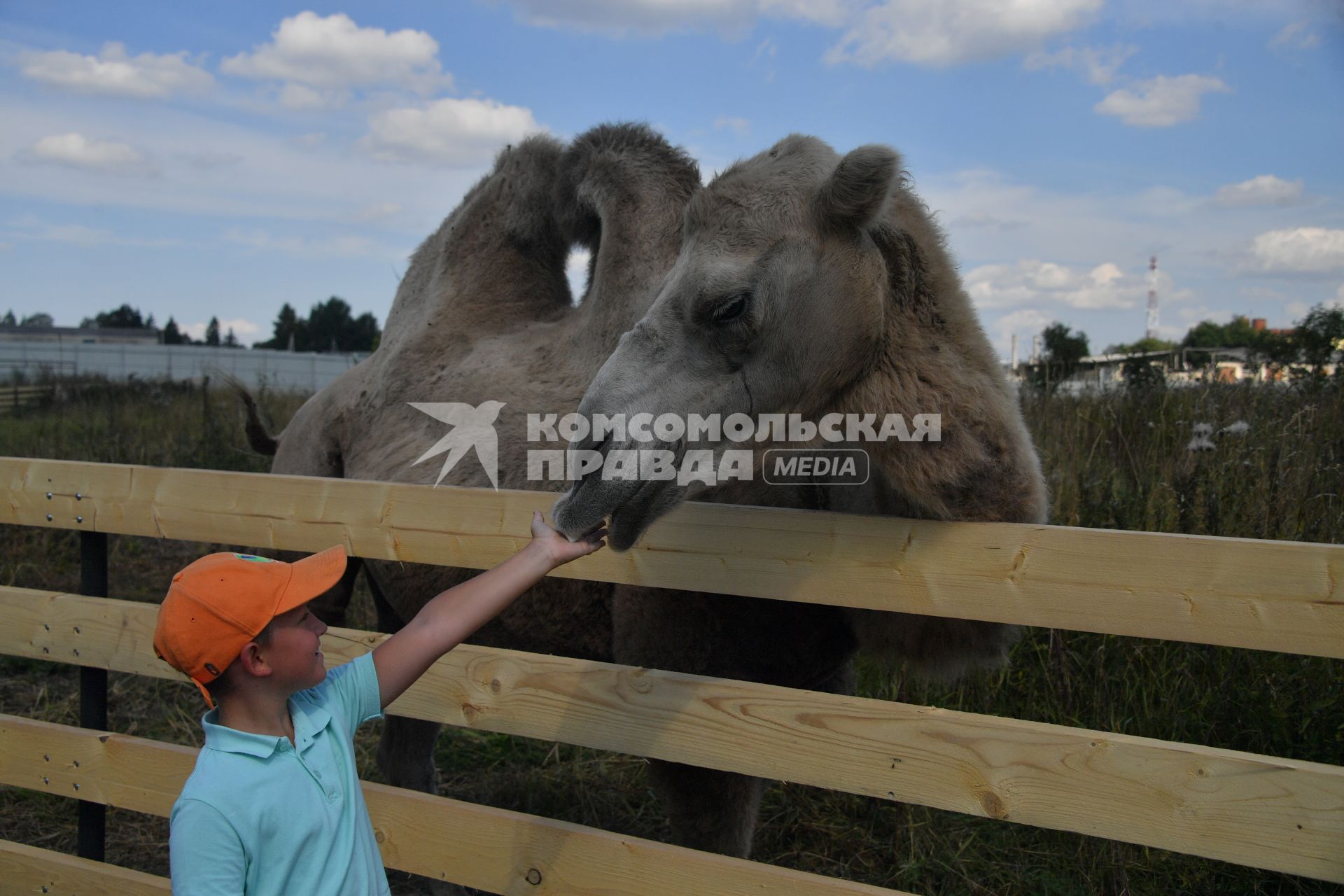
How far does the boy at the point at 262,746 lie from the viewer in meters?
1.52

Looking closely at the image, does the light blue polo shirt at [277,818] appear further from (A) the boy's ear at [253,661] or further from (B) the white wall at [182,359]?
(B) the white wall at [182,359]

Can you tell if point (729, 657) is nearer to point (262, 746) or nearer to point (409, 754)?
point (262, 746)

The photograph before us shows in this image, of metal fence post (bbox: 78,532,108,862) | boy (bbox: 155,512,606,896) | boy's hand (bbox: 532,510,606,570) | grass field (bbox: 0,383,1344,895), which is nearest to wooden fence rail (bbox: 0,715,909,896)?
metal fence post (bbox: 78,532,108,862)

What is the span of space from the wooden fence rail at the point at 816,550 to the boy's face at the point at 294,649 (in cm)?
78

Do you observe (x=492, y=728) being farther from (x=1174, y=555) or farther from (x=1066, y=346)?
(x=1066, y=346)

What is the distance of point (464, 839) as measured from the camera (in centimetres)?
246

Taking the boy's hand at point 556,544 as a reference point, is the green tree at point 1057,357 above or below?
above

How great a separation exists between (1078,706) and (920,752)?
212cm

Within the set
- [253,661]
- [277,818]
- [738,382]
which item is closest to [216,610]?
[253,661]

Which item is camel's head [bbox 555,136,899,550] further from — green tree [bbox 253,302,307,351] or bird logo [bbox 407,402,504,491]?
green tree [bbox 253,302,307,351]

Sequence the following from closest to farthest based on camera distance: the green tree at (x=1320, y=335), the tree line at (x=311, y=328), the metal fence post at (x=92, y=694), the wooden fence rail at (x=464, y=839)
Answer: the wooden fence rail at (x=464, y=839)
the metal fence post at (x=92, y=694)
the green tree at (x=1320, y=335)
the tree line at (x=311, y=328)

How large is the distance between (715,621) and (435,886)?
207cm

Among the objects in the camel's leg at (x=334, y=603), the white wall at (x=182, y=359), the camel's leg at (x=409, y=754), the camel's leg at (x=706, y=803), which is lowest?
the camel's leg at (x=409, y=754)

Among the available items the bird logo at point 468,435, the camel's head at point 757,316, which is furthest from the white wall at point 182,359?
the camel's head at point 757,316
